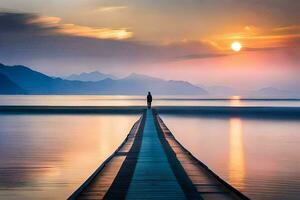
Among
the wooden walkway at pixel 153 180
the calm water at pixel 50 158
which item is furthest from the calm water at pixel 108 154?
the wooden walkway at pixel 153 180

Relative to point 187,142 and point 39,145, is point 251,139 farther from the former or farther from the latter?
point 39,145

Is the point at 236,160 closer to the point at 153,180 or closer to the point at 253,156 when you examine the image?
the point at 253,156

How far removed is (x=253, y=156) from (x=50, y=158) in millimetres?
8870

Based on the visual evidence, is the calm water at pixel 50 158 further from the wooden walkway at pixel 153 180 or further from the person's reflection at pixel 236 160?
the person's reflection at pixel 236 160

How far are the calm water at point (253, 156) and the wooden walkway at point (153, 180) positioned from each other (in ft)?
4.86

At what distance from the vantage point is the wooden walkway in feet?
33.1

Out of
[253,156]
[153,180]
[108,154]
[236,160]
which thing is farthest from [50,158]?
[153,180]

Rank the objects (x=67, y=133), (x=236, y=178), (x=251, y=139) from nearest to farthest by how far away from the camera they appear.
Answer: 1. (x=236, y=178)
2. (x=251, y=139)
3. (x=67, y=133)

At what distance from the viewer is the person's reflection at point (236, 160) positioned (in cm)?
1549

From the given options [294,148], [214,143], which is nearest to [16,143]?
[214,143]

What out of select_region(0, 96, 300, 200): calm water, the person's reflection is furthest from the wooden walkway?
the person's reflection

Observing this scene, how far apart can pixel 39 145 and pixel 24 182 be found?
12433mm

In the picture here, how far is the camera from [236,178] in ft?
51.9

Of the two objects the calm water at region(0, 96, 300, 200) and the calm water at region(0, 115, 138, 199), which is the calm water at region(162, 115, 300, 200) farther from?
the calm water at region(0, 115, 138, 199)
